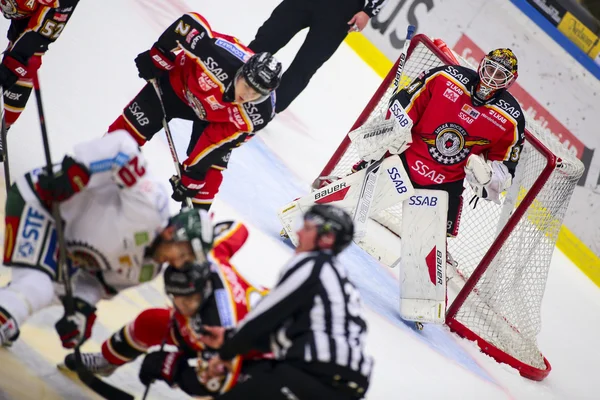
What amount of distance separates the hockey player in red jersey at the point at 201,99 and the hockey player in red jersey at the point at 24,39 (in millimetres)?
422

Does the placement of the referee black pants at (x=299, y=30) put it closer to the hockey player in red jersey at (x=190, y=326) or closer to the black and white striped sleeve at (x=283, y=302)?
the hockey player in red jersey at (x=190, y=326)

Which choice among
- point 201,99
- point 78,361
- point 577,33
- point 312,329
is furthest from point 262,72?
point 577,33

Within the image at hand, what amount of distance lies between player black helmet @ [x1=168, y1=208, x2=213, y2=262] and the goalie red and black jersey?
2076 mm

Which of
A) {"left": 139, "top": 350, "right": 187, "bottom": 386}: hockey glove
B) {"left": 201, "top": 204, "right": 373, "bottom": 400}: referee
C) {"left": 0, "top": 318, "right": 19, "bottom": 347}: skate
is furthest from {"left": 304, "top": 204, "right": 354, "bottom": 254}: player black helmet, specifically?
{"left": 0, "top": 318, "right": 19, "bottom": 347}: skate

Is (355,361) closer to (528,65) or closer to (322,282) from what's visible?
(322,282)

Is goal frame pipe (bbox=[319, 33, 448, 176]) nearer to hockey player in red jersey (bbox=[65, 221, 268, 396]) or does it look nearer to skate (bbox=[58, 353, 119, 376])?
hockey player in red jersey (bbox=[65, 221, 268, 396])

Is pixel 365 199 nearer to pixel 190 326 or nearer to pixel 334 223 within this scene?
pixel 190 326

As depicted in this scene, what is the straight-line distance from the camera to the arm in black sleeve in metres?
3.79

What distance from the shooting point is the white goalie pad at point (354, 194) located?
4.32m

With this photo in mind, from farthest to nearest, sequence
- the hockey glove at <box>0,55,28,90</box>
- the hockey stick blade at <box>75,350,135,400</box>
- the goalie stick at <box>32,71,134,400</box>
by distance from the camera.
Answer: the hockey glove at <box>0,55,28,90</box>, the hockey stick blade at <box>75,350,135,400</box>, the goalie stick at <box>32,71,134,400</box>

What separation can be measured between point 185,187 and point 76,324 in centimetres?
147

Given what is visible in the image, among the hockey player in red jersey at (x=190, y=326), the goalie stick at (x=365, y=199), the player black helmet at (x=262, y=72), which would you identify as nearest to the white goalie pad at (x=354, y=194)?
the goalie stick at (x=365, y=199)

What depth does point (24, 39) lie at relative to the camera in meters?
3.81

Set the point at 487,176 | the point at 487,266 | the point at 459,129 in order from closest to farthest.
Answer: the point at 487,176 → the point at 459,129 → the point at 487,266
